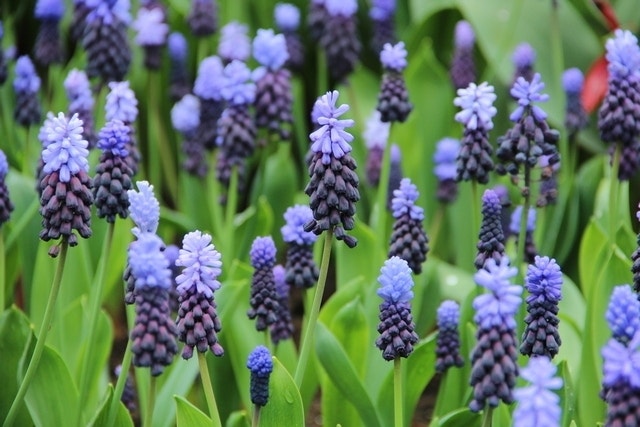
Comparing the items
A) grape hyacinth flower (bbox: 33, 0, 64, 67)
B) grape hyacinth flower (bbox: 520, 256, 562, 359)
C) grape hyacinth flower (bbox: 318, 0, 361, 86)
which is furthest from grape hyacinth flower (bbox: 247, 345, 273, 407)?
grape hyacinth flower (bbox: 33, 0, 64, 67)

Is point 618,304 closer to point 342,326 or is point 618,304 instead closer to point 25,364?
point 342,326

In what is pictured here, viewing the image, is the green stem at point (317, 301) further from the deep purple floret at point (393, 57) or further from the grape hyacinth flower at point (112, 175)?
the deep purple floret at point (393, 57)

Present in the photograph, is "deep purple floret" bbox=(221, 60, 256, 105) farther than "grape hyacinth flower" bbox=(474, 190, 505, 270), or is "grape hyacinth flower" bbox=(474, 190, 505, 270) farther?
"deep purple floret" bbox=(221, 60, 256, 105)

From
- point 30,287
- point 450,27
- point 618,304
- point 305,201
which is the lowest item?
point 618,304

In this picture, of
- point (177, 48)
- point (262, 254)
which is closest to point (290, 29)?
point (177, 48)

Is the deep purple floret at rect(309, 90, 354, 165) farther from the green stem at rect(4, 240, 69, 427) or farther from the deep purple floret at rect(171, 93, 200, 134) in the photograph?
the deep purple floret at rect(171, 93, 200, 134)

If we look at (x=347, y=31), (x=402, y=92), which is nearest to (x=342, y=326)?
(x=402, y=92)

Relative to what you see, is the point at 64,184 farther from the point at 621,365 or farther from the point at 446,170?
the point at 446,170
